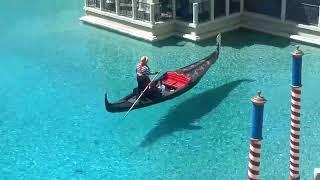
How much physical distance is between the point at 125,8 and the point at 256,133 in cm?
1430

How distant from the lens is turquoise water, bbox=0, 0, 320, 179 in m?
14.1

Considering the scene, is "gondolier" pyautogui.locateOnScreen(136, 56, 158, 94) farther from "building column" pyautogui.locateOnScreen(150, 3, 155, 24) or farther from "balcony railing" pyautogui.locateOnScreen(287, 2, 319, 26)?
"balcony railing" pyautogui.locateOnScreen(287, 2, 319, 26)

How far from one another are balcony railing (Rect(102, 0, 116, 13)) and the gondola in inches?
264

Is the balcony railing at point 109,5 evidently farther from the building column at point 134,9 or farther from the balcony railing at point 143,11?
the balcony railing at point 143,11

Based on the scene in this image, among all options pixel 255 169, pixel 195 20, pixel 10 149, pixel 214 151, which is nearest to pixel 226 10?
pixel 195 20

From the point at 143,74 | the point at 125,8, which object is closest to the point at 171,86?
the point at 143,74

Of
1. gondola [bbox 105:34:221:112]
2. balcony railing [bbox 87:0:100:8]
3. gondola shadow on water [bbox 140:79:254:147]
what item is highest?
balcony railing [bbox 87:0:100:8]

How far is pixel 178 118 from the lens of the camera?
644 inches

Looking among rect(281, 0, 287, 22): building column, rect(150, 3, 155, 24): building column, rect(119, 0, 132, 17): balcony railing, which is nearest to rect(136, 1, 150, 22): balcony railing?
rect(150, 3, 155, 24): building column

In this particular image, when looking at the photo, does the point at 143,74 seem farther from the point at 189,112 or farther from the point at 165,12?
the point at 165,12

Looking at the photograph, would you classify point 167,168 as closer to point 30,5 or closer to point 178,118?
point 178,118

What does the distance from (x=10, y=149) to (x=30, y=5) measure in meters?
14.9

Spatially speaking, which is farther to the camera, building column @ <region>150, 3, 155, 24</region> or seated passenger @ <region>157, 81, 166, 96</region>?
building column @ <region>150, 3, 155, 24</region>

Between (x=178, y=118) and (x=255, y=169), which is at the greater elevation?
(x=255, y=169)
